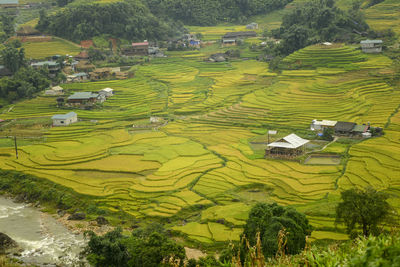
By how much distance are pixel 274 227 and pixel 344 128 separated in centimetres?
1540

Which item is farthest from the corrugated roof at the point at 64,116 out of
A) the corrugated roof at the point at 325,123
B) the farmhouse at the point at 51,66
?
the corrugated roof at the point at 325,123

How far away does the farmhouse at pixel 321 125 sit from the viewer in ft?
101

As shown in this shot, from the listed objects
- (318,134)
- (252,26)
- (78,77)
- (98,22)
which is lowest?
(318,134)

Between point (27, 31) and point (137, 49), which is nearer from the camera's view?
point (137, 49)

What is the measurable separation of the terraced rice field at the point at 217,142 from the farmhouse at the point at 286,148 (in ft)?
2.77

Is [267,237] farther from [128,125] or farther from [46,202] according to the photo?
[128,125]

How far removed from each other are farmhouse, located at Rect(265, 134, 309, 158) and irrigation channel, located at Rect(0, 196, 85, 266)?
482 inches

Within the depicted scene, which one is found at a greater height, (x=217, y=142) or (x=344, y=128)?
(x=344, y=128)

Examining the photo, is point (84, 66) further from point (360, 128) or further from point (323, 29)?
point (360, 128)

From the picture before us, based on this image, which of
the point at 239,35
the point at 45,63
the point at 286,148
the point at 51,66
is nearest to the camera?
the point at 286,148

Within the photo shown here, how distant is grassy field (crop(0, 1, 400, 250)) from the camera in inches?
872

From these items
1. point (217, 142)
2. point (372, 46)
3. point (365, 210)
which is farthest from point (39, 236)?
point (372, 46)

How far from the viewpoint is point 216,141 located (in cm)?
3100

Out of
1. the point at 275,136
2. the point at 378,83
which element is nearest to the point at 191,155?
the point at 275,136
